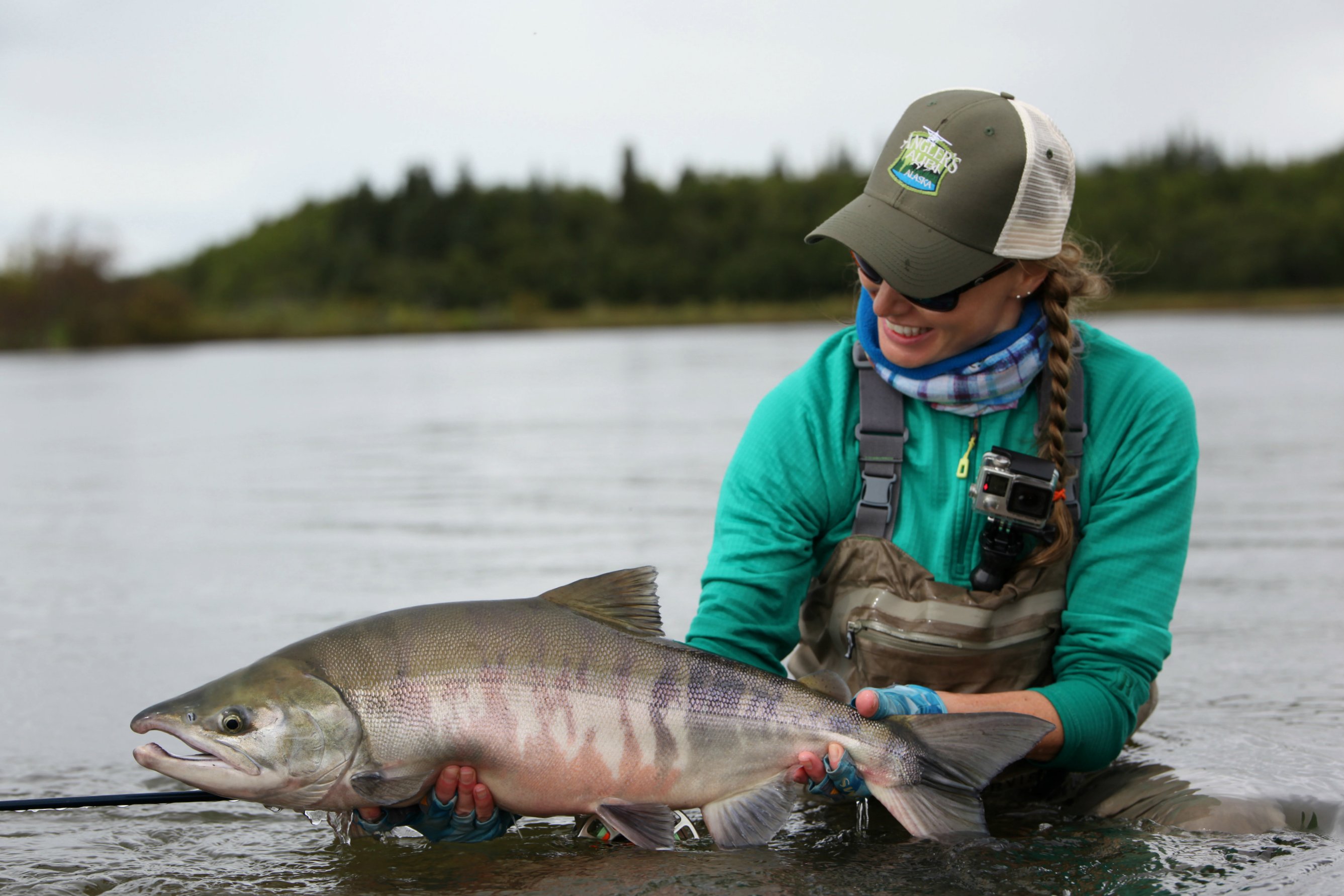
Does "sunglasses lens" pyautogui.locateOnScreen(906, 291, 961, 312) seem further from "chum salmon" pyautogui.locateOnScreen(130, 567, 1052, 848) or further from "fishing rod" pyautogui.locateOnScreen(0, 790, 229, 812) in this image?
"fishing rod" pyautogui.locateOnScreen(0, 790, 229, 812)

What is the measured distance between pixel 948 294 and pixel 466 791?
1559 mm

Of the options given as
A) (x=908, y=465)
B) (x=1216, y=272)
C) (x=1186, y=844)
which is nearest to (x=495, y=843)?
(x=908, y=465)

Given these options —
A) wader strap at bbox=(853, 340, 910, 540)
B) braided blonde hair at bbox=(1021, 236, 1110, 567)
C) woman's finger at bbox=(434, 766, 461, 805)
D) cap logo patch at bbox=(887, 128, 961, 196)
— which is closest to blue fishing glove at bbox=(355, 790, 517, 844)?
woman's finger at bbox=(434, 766, 461, 805)

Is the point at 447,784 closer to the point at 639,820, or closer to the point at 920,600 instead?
the point at 639,820

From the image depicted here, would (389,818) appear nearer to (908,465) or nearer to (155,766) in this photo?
(155,766)

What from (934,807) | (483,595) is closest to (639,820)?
(934,807)

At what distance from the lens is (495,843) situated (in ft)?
11.0

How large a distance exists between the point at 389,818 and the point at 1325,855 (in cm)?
218

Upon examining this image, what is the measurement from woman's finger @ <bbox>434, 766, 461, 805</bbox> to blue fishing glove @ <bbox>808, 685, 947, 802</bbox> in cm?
78

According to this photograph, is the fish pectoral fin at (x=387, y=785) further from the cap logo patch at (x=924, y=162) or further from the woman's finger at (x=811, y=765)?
the cap logo patch at (x=924, y=162)

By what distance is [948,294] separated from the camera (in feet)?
10.1

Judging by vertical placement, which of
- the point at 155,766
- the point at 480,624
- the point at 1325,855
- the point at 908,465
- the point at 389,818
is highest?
the point at 908,465

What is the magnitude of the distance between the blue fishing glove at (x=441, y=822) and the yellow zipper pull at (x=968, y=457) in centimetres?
136

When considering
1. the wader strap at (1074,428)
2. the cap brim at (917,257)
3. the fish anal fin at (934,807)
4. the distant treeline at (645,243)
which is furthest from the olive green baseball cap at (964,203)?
the distant treeline at (645,243)
